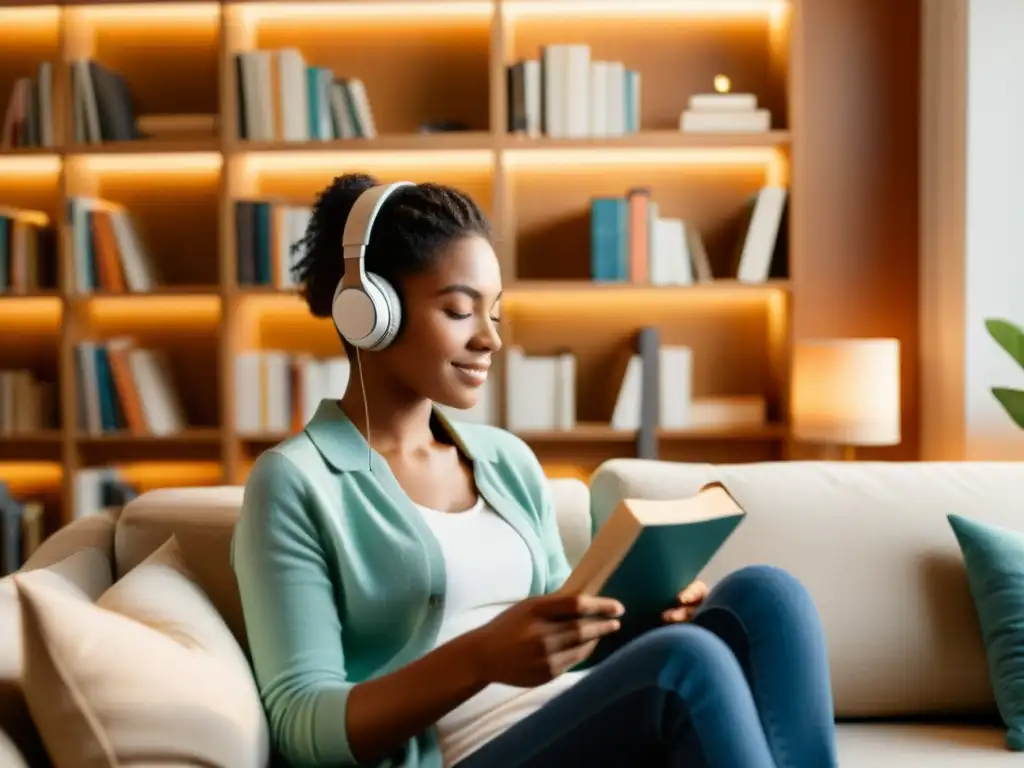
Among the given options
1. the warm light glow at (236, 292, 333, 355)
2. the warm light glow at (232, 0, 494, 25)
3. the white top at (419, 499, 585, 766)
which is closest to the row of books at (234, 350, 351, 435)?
the warm light glow at (236, 292, 333, 355)

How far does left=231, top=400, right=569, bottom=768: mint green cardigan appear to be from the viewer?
4.01ft

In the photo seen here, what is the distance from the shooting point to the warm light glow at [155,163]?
3.43 m

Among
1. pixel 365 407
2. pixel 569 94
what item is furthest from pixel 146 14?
pixel 365 407

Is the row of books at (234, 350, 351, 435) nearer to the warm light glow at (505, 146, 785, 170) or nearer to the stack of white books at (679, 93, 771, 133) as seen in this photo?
the warm light glow at (505, 146, 785, 170)

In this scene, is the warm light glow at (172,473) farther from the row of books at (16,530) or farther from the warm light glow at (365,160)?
the warm light glow at (365,160)

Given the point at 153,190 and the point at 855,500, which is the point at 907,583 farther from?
the point at 153,190

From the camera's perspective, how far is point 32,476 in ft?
12.1

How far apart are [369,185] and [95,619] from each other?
2.13ft

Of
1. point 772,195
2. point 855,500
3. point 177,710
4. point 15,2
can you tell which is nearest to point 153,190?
point 15,2

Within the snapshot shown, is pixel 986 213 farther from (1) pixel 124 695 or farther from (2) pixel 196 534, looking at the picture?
(1) pixel 124 695

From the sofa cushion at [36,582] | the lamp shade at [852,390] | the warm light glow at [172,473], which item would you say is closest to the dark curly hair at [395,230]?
the sofa cushion at [36,582]

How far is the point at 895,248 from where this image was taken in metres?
3.55

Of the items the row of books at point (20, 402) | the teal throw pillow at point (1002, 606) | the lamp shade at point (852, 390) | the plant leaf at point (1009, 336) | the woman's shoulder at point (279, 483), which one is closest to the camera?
the woman's shoulder at point (279, 483)

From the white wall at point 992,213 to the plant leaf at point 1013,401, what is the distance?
308 millimetres
